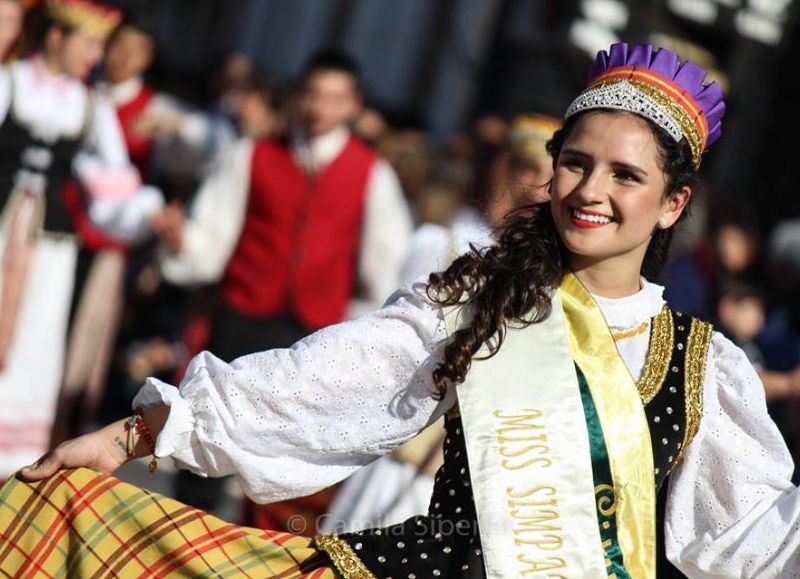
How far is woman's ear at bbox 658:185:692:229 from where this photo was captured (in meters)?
3.31

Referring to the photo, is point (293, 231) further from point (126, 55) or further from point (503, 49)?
point (503, 49)

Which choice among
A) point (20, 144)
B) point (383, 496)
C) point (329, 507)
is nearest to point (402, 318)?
point (383, 496)

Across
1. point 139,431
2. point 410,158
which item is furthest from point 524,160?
point 139,431

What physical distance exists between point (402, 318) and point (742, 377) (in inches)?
28.0

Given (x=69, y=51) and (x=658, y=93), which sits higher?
(x=658, y=93)

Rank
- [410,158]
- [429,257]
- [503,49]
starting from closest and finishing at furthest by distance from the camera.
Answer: [429,257]
[410,158]
[503,49]

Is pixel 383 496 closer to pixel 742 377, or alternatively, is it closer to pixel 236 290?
pixel 236 290

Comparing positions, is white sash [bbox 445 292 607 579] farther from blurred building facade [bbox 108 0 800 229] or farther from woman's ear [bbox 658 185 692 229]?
blurred building facade [bbox 108 0 800 229]

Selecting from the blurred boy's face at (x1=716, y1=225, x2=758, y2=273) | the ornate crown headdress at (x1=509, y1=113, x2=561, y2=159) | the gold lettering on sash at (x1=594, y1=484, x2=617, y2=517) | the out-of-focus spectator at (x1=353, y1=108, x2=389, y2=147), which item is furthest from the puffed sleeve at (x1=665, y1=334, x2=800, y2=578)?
the out-of-focus spectator at (x1=353, y1=108, x2=389, y2=147)

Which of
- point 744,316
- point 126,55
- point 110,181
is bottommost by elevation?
point 110,181

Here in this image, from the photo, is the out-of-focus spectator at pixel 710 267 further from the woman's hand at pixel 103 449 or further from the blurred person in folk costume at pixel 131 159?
the woman's hand at pixel 103 449

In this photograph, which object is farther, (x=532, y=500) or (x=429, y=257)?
(x=429, y=257)

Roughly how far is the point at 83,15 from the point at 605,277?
11.8 feet

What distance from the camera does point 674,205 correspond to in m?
3.34
